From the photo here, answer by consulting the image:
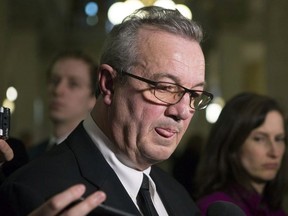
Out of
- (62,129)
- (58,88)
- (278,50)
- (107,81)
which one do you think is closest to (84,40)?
(278,50)

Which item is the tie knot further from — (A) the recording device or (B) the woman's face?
(B) the woman's face

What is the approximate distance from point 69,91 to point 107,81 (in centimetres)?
174

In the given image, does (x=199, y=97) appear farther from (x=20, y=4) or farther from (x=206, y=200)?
(x=20, y=4)

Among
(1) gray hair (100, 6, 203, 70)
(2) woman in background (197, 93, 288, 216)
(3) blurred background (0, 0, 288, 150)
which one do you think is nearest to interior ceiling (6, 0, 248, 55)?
(3) blurred background (0, 0, 288, 150)

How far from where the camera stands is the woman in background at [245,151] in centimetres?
343

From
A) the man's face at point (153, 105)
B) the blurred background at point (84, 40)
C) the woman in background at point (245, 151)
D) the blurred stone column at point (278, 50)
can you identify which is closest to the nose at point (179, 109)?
the man's face at point (153, 105)

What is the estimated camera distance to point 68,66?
400cm

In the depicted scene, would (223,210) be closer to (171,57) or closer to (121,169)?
(121,169)

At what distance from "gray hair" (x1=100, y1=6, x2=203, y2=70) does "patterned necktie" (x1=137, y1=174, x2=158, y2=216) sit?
395mm

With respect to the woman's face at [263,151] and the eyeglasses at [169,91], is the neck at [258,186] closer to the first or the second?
the woman's face at [263,151]

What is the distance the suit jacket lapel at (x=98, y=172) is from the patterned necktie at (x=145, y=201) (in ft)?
0.19

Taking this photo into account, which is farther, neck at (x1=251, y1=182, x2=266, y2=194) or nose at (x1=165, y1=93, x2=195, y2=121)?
neck at (x1=251, y1=182, x2=266, y2=194)

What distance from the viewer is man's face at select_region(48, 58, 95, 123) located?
12.9 feet

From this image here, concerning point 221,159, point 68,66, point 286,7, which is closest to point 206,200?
point 221,159
